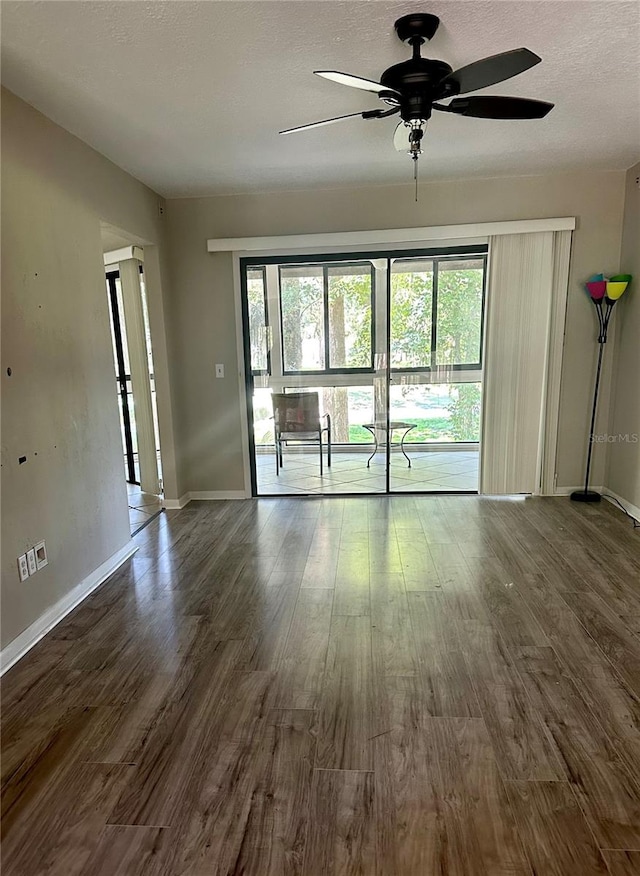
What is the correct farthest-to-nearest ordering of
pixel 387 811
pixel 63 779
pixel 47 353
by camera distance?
1. pixel 47 353
2. pixel 63 779
3. pixel 387 811

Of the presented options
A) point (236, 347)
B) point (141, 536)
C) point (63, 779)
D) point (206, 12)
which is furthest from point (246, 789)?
point (236, 347)

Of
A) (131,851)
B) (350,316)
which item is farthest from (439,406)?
(131,851)

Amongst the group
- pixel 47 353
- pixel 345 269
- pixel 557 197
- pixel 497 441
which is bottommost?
pixel 497 441

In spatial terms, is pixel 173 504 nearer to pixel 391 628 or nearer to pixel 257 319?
pixel 257 319

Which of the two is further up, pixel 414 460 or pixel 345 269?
pixel 345 269

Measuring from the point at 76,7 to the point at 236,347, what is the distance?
2.66 meters

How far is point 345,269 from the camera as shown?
422cm

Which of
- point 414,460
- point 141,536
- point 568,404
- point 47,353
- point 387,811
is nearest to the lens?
point 387,811

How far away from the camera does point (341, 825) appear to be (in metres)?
1.41

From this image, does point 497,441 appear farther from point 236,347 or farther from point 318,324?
point 236,347

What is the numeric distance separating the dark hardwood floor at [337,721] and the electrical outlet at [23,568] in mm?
344

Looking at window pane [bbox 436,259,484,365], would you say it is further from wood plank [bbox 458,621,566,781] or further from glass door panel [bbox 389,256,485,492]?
wood plank [bbox 458,621,566,781]

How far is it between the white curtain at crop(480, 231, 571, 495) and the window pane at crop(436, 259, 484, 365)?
0.62 feet

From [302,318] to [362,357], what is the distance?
65 centimetres
